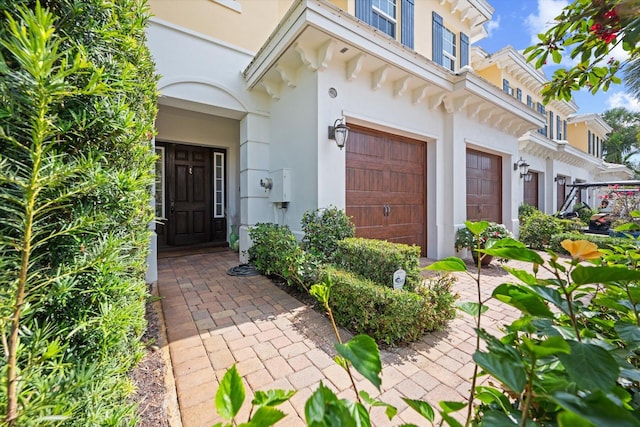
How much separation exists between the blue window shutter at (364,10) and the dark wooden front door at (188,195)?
4840 millimetres

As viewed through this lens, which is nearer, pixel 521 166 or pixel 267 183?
pixel 267 183

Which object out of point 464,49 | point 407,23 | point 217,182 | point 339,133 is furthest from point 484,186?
point 217,182

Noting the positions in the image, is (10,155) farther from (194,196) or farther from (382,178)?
(194,196)

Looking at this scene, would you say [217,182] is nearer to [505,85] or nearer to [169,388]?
[169,388]

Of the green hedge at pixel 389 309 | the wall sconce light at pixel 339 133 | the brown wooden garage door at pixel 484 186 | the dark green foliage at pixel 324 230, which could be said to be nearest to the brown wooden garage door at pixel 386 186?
the wall sconce light at pixel 339 133

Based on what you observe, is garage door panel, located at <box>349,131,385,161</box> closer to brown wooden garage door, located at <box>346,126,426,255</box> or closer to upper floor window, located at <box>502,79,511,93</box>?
brown wooden garage door, located at <box>346,126,426,255</box>

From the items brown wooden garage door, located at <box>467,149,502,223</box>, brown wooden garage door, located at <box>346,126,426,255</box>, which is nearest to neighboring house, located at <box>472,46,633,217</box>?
brown wooden garage door, located at <box>467,149,502,223</box>

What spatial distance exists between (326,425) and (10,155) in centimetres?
126

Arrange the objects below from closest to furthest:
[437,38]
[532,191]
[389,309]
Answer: [389,309], [437,38], [532,191]

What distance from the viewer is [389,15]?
19.3 feet

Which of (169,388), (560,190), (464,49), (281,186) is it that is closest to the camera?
(169,388)

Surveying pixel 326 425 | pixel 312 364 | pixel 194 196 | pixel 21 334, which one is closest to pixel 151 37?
pixel 194 196

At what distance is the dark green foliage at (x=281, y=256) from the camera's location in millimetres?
3396

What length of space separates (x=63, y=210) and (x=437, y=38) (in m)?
8.72
